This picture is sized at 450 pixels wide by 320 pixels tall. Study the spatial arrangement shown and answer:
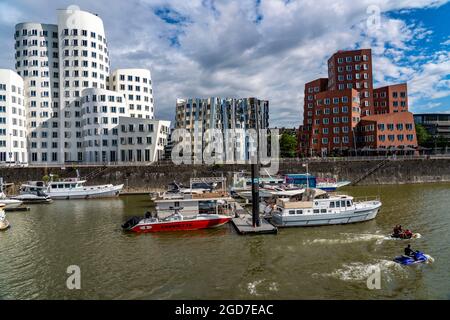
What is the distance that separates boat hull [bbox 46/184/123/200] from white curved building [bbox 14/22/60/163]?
41.8m

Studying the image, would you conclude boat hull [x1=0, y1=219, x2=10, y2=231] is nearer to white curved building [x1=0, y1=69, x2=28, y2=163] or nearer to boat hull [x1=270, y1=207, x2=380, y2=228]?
boat hull [x1=270, y1=207, x2=380, y2=228]

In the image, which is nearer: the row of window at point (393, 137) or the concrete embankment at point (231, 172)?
the concrete embankment at point (231, 172)

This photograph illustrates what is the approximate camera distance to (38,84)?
106 meters

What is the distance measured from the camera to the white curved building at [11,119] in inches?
3826

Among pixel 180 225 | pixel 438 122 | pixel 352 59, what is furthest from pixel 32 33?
pixel 438 122

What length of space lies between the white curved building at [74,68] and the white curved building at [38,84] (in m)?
4.27

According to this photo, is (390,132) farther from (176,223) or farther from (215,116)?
(176,223)

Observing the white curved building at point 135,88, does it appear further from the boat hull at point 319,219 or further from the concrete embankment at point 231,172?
the boat hull at point 319,219

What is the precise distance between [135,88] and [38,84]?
1198 inches

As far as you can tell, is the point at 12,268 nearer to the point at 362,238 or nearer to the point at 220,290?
the point at 220,290

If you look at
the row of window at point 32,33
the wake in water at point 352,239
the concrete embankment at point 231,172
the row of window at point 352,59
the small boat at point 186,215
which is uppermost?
the row of window at point 32,33
